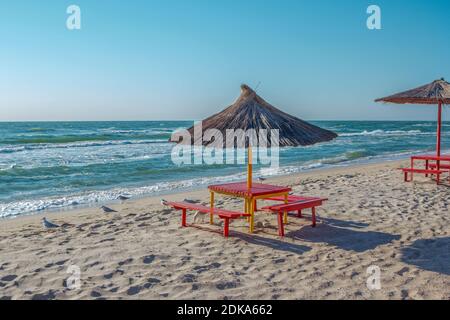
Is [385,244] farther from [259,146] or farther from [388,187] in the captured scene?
[388,187]

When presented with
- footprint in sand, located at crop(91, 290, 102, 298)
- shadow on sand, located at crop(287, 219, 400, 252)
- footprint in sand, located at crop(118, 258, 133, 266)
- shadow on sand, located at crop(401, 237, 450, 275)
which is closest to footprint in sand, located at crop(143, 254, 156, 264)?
footprint in sand, located at crop(118, 258, 133, 266)

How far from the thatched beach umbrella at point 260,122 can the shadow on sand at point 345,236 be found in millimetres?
1348

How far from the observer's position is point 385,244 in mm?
5637

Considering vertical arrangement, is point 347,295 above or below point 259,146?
below

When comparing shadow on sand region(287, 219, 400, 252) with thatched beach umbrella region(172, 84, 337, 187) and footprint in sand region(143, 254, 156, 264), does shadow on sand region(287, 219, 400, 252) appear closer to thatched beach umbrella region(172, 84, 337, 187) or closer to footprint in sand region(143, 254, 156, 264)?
thatched beach umbrella region(172, 84, 337, 187)

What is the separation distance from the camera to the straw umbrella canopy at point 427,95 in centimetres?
993

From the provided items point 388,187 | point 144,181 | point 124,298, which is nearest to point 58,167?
point 144,181

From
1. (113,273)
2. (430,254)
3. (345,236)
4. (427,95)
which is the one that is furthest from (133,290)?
(427,95)

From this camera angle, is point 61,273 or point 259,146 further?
point 259,146

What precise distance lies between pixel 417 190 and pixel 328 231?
4.20 metres

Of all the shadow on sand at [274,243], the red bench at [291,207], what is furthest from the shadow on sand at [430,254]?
the red bench at [291,207]

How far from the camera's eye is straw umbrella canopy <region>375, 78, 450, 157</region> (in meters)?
9.93
